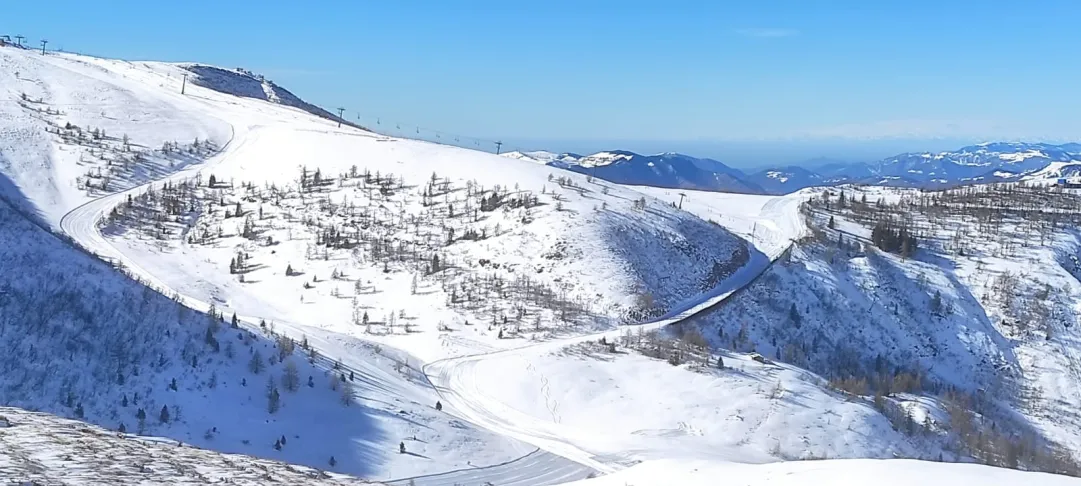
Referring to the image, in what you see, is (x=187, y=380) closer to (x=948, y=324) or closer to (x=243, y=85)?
(x=948, y=324)

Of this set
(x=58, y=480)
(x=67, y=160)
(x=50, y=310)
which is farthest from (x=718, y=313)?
(x=67, y=160)

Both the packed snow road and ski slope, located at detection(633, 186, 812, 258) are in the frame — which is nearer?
the packed snow road

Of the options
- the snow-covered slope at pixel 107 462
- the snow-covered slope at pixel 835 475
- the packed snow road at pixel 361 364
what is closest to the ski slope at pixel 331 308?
the packed snow road at pixel 361 364

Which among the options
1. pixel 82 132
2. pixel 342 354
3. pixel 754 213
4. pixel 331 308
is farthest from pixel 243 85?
pixel 342 354

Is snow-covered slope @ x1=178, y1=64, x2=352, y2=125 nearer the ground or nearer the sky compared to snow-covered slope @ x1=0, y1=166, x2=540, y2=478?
nearer the sky

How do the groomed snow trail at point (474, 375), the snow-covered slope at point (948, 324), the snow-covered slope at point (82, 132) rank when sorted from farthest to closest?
the snow-covered slope at point (82, 132) < the snow-covered slope at point (948, 324) < the groomed snow trail at point (474, 375)

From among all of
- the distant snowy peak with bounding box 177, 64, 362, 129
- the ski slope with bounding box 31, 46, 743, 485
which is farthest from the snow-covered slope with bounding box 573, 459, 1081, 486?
the distant snowy peak with bounding box 177, 64, 362, 129

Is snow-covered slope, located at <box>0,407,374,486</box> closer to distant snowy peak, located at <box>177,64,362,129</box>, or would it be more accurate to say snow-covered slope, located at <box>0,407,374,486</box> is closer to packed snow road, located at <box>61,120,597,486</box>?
packed snow road, located at <box>61,120,597,486</box>

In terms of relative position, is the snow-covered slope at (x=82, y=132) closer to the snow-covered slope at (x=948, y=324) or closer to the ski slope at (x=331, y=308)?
the ski slope at (x=331, y=308)
